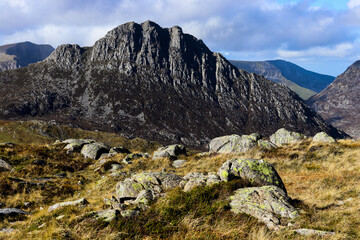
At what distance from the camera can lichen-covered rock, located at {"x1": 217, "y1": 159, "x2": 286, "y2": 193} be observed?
1003cm

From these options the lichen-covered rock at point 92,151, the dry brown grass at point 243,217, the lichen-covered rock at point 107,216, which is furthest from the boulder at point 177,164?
the lichen-covered rock at point 107,216

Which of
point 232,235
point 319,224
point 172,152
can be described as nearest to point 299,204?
point 319,224

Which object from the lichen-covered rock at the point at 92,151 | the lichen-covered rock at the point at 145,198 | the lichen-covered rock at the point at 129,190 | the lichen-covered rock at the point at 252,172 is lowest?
the lichen-covered rock at the point at 92,151

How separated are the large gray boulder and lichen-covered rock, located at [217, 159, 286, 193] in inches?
103

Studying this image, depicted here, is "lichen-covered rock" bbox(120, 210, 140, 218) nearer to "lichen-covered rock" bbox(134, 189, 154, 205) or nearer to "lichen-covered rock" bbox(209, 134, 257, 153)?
"lichen-covered rock" bbox(134, 189, 154, 205)

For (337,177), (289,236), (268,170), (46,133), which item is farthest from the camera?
(46,133)

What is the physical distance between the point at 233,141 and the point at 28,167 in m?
23.9

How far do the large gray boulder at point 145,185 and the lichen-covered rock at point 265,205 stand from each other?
11.6 ft

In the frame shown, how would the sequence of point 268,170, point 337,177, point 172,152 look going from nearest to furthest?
point 268,170
point 337,177
point 172,152

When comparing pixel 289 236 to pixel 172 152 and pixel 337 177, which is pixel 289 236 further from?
pixel 172 152

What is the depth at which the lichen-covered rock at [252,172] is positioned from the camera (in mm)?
10031

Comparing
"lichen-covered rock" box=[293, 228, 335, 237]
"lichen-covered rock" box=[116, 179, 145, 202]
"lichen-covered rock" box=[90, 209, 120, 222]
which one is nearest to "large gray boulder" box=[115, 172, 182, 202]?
"lichen-covered rock" box=[116, 179, 145, 202]

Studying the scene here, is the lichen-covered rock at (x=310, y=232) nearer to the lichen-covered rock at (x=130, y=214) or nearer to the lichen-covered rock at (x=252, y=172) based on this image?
the lichen-covered rock at (x=252, y=172)

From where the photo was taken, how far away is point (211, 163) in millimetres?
20938
